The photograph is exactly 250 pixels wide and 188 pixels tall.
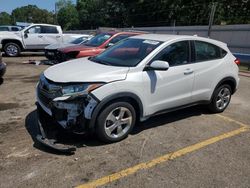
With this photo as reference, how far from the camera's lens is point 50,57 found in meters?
13.4

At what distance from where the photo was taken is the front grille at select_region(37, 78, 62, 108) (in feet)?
14.3

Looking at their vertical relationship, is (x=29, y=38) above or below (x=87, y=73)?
below

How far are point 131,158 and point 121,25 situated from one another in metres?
58.1

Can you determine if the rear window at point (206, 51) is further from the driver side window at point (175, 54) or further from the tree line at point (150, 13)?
the tree line at point (150, 13)

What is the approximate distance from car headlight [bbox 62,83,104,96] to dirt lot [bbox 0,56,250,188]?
0.84 m

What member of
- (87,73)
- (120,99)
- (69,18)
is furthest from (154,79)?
(69,18)

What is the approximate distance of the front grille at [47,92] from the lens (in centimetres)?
437

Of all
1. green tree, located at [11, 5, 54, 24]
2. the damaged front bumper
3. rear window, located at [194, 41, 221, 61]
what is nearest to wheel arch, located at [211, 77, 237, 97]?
rear window, located at [194, 41, 221, 61]

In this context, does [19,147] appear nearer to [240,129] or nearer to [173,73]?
[173,73]

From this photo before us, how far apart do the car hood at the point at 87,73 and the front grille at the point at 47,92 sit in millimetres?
100

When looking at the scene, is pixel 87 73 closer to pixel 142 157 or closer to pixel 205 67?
pixel 142 157

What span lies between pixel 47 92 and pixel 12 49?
1264cm

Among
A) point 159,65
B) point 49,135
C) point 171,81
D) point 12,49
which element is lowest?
point 12,49

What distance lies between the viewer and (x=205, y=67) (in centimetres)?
573
